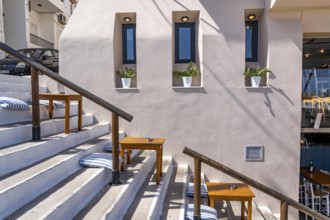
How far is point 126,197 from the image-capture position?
10.4 ft

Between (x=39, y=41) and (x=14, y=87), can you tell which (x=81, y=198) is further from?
(x=39, y=41)

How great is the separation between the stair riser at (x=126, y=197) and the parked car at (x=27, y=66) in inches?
234

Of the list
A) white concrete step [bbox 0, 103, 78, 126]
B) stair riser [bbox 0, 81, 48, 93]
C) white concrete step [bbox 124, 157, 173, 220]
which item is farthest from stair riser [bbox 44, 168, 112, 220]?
stair riser [bbox 0, 81, 48, 93]

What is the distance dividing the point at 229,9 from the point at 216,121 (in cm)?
238

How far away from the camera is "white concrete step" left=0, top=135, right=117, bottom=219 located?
225cm

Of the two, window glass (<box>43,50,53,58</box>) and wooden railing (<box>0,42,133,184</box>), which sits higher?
window glass (<box>43,50,53,58</box>)

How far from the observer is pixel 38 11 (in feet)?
57.7

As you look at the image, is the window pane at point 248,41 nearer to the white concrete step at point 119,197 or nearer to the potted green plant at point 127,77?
the potted green plant at point 127,77

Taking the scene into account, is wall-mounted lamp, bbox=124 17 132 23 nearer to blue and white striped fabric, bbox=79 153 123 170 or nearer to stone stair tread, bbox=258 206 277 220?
blue and white striped fabric, bbox=79 153 123 170

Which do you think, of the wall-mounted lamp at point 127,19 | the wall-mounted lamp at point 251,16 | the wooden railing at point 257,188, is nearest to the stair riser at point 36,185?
the wooden railing at point 257,188

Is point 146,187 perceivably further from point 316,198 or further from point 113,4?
point 316,198

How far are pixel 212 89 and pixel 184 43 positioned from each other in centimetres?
138

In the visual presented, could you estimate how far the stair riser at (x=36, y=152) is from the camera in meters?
2.67

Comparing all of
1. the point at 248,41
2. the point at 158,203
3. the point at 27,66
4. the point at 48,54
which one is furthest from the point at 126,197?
the point at 48,54
